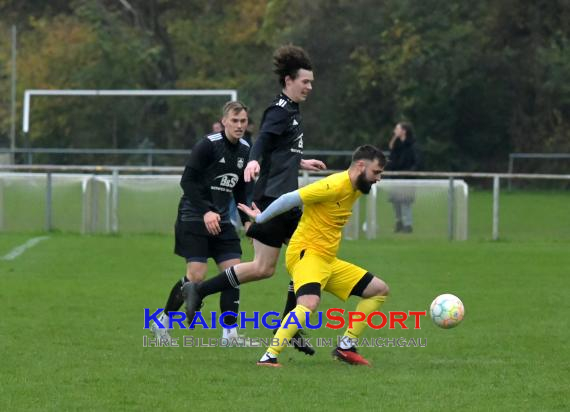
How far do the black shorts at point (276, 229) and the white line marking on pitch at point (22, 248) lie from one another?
8.39 m

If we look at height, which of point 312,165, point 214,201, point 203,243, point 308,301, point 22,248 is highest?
point 312,165

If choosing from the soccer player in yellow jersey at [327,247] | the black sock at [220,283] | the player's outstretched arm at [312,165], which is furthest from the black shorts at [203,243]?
the soccer player in yellow jersey at [327,247]

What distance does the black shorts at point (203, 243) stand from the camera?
9250 millimetres

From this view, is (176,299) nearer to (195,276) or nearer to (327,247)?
(195,276)

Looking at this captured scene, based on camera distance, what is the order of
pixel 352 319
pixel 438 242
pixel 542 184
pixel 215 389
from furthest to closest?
pixel 542 184 < pixel 438 242 < pixel 352 319 < pixel 215 389

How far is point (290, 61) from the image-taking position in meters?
8.58

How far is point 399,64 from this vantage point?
125 feet

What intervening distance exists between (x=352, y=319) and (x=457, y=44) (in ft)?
100.0

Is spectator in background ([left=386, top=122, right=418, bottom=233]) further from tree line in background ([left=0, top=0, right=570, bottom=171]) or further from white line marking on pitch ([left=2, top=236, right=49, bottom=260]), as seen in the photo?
tree line in background ([left=0, top=0, right=570, bottom=171])

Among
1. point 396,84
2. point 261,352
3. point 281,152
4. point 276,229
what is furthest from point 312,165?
point 396,84

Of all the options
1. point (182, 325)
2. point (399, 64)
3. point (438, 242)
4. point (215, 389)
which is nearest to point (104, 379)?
point (215, 389)

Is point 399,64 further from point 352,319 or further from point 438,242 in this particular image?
point 352,319

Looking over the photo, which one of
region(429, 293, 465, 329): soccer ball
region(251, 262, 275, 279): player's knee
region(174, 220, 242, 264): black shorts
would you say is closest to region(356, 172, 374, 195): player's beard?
region(251, 262, 275, 279): player's knee

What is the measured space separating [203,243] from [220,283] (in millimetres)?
683
